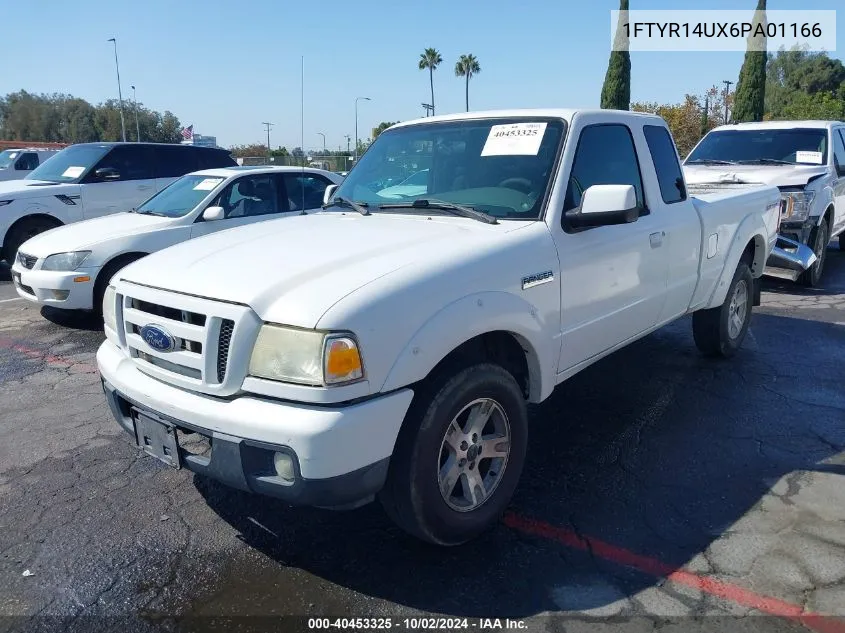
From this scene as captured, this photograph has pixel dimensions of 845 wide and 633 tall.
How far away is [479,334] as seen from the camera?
2879mm

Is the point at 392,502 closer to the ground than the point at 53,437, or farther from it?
farther from it

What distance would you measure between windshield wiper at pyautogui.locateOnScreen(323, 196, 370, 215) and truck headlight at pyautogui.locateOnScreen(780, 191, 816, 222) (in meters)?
6.29

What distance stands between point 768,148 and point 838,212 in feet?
4.37

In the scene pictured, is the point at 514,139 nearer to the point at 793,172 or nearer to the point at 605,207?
the point at 605,207

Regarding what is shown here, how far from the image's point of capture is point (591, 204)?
3.35 meters

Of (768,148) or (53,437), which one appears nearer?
(53,437)

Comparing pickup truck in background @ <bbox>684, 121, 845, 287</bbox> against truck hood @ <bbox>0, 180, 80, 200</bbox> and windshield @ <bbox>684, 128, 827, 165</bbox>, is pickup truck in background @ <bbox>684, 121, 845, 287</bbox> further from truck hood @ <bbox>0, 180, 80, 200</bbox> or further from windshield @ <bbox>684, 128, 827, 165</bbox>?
truck hood @ <bbox>0, 180, 80, 200</bbox>

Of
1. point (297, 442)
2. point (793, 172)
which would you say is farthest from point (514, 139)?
point (793, 172)

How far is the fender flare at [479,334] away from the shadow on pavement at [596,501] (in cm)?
71

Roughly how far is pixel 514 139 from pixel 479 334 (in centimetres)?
138

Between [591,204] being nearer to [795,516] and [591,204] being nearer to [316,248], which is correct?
[316,248]

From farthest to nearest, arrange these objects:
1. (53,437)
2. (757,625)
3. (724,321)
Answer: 1. (724,321)
2. (53,437)
3. (757,625)

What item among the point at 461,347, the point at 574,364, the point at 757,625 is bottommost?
the point at 757,625

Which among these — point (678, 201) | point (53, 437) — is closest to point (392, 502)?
point (53, 437)
